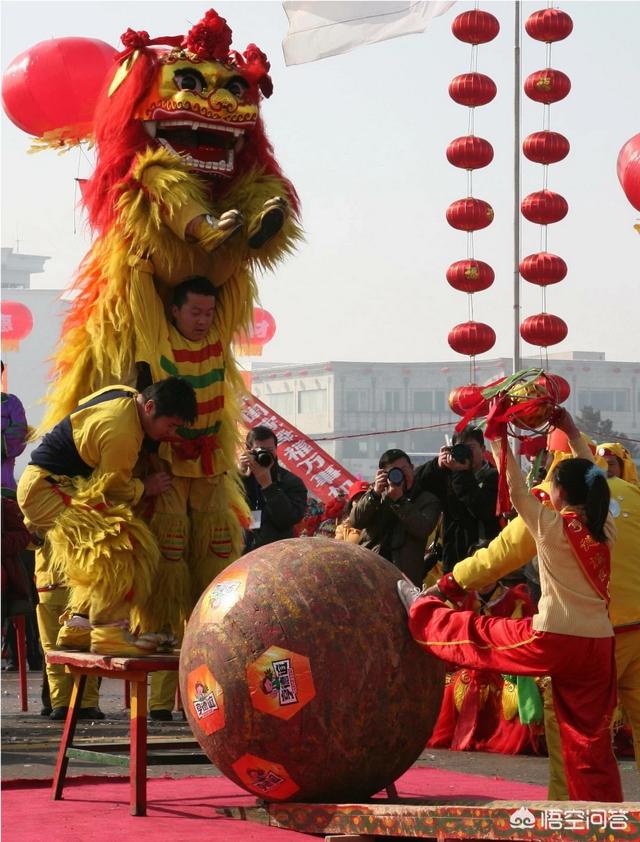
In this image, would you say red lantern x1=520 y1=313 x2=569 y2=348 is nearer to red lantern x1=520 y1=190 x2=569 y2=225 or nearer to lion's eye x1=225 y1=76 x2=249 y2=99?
red lantern x1=520 y1=190 x2=569 y2=225

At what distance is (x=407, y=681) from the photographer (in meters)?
5.11

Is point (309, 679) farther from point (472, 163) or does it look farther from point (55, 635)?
Answer: point (472, 163)

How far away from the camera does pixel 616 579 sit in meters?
5.94

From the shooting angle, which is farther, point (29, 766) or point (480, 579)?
point (29, 766)

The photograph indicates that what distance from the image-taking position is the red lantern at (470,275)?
49.1 feet

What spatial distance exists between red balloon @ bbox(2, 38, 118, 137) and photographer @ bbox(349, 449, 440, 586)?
3443 mm

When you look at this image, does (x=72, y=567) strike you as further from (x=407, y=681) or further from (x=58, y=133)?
(x=58, y=133)

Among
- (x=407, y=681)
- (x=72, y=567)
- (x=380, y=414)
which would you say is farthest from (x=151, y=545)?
(x=380, y=414)

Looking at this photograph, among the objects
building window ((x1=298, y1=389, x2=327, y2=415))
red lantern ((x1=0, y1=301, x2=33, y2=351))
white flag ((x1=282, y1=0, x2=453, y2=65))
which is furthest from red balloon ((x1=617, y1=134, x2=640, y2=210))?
building window ((x1=298, y1=389, x2=327, y2=415))

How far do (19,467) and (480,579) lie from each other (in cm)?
5150

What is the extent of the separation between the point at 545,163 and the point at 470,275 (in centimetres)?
132

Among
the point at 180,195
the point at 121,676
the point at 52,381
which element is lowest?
the point at 121,676

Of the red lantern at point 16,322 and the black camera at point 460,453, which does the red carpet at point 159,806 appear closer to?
the black camera at point 460,453

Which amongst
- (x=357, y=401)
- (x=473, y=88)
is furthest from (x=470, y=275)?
(x=357, y=401)
